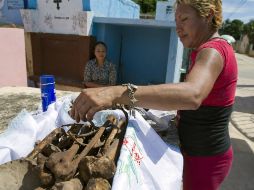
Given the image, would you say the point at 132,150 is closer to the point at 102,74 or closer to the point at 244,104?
the point at 102,74

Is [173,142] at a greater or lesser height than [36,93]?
greater

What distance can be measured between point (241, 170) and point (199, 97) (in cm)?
370

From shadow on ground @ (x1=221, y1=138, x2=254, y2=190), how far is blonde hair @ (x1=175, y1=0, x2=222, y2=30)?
2.90 meters

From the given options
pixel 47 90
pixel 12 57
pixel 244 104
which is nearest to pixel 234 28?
pixel 244 104

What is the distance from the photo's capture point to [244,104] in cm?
944

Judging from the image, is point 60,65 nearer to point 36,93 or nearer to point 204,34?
point 36,93

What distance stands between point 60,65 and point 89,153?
6087 millimetres

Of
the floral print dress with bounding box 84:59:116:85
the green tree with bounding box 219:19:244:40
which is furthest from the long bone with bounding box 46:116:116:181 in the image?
the green tree with bounding box 219:19:244:40

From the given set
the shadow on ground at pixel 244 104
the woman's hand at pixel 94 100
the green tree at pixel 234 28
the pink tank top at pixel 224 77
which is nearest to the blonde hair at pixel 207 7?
the pink tank top at pixel 224 77

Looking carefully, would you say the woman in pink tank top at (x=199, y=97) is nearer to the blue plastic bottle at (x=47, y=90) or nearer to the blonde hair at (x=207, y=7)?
the blonde hair at (x=207, y=7)

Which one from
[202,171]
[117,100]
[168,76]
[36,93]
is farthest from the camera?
[168,76]

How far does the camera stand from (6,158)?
1492mm

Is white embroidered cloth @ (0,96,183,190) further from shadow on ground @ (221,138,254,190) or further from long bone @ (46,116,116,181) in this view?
shadow on ground @ (221,138,254,190)

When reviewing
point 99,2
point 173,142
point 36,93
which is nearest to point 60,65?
point 99,2
